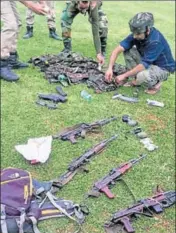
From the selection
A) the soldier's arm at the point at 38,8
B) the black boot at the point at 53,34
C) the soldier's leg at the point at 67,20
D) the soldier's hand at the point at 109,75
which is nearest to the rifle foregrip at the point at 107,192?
the soldier's arm at the point at 38,8

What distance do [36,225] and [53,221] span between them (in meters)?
0.24

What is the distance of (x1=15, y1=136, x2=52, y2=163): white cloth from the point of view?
541 cm

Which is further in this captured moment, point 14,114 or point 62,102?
point 62,102

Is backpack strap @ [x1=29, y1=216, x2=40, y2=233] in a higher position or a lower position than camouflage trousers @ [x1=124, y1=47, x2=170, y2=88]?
higher

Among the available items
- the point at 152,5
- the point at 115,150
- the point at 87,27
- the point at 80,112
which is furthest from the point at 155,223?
the point at 152,5

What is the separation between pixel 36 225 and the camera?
14.4 feet

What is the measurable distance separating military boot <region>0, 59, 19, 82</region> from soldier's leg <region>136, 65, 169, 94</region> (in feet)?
6.79

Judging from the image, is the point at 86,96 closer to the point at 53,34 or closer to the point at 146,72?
the point at 146,72

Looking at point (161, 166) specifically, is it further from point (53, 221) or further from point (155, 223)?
point (53, 221)

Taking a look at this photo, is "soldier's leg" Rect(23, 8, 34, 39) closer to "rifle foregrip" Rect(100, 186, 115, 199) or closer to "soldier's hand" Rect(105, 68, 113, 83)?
"soldier's hand" Rect(105, 68, 113, 83)

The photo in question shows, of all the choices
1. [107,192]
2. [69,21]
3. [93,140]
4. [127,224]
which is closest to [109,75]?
[69,21]

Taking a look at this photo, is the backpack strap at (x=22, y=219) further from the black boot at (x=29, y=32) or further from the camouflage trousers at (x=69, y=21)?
the black boot at (x=29, y=32)

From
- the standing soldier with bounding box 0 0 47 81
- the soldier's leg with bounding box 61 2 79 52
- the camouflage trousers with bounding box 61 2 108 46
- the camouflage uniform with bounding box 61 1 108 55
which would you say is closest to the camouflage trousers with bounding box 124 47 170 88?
the camouflage uniform with bounding box 61 1 108 55

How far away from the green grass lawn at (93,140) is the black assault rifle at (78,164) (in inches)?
2.9
